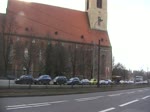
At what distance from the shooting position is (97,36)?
10856 centimetres

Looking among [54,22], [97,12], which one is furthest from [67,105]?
[97,12]

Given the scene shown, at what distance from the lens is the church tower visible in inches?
4218

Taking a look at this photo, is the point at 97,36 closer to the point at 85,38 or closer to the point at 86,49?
the point at 85,38

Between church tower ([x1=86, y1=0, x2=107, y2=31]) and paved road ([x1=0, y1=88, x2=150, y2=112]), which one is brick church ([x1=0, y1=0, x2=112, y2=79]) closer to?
church tower ([x1=86, y1=0, x2=107, y2=31])

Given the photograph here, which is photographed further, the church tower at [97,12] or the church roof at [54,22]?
the church tower at [97,12]

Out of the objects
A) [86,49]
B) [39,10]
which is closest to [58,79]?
[86,49]

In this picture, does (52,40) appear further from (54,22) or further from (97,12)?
(97,12)

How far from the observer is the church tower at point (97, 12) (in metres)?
107

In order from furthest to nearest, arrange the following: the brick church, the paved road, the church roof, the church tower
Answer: the church tower
the church roof
the brick church
the paved road

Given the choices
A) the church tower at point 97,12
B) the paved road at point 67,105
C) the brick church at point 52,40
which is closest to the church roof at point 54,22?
the brick church at point 52,40

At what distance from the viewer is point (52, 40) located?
9488 centimetres

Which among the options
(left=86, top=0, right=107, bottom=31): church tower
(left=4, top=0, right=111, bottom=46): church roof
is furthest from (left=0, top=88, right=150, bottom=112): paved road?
(left=86, top=0, right=107, bottom=31): church tower

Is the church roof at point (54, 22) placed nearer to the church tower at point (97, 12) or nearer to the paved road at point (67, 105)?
the church tower at point (97, 12)

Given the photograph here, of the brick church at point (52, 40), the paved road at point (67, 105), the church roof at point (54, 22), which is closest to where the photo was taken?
the paved road at point (67, 105)
